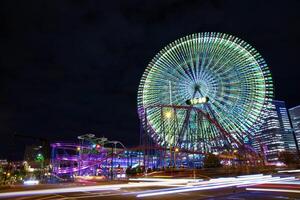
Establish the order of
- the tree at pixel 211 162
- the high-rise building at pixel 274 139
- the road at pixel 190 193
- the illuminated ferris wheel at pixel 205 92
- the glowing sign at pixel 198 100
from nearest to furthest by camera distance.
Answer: the road at pixel 190 193 → the tree at pixel 211 162 → the illuminated ferris wheel at pixel 205 92 → the glowing sign at pixel 198 100 → the high-rise building at pixel 274 139

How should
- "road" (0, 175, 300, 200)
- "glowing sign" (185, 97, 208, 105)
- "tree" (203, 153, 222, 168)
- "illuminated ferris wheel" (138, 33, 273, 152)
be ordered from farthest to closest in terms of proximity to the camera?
"glowing sign" (185, 97, 208, 105)
"illuminated ferris wheel" (138, 33, 273, 152)
"tree" (203, 153, 222, 168)
"road" (0, 175, 300, 200)

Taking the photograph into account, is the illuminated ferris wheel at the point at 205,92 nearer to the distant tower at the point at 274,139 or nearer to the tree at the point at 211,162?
the tree at the point at 211,162

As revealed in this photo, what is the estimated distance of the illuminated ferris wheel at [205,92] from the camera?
42688 millimetres

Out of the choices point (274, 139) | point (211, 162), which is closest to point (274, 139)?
point (274, 139)

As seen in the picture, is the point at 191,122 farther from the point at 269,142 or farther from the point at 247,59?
the point at 269,142

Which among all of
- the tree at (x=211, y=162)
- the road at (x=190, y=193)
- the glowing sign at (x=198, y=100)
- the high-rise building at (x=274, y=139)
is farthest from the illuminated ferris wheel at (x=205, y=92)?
the high-rise building at (x=274, y=139)

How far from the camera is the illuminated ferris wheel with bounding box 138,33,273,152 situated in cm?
4269

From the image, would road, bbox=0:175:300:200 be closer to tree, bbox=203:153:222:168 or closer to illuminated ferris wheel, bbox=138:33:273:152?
tree, bbox=203:153:222:168

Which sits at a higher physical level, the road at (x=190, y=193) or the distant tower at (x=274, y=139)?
the distant tower at (x=274, y=139)

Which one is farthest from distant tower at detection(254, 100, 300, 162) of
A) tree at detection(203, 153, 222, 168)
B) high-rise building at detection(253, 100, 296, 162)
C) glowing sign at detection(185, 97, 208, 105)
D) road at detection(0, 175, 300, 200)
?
Result: road at detection(0, 175, 300, 200)

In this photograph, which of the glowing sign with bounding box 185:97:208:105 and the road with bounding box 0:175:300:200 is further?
the glowing sign with bounding box 185:97:208:105

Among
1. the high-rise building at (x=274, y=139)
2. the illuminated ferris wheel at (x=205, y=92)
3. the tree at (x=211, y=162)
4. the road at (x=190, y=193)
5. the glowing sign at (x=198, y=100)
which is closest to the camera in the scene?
the road at (x=190, y=193)

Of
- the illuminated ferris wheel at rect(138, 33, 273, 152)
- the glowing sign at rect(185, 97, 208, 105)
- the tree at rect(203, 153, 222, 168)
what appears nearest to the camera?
the tree at rect(203, 153, 222, 168)

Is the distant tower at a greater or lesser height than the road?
greater
